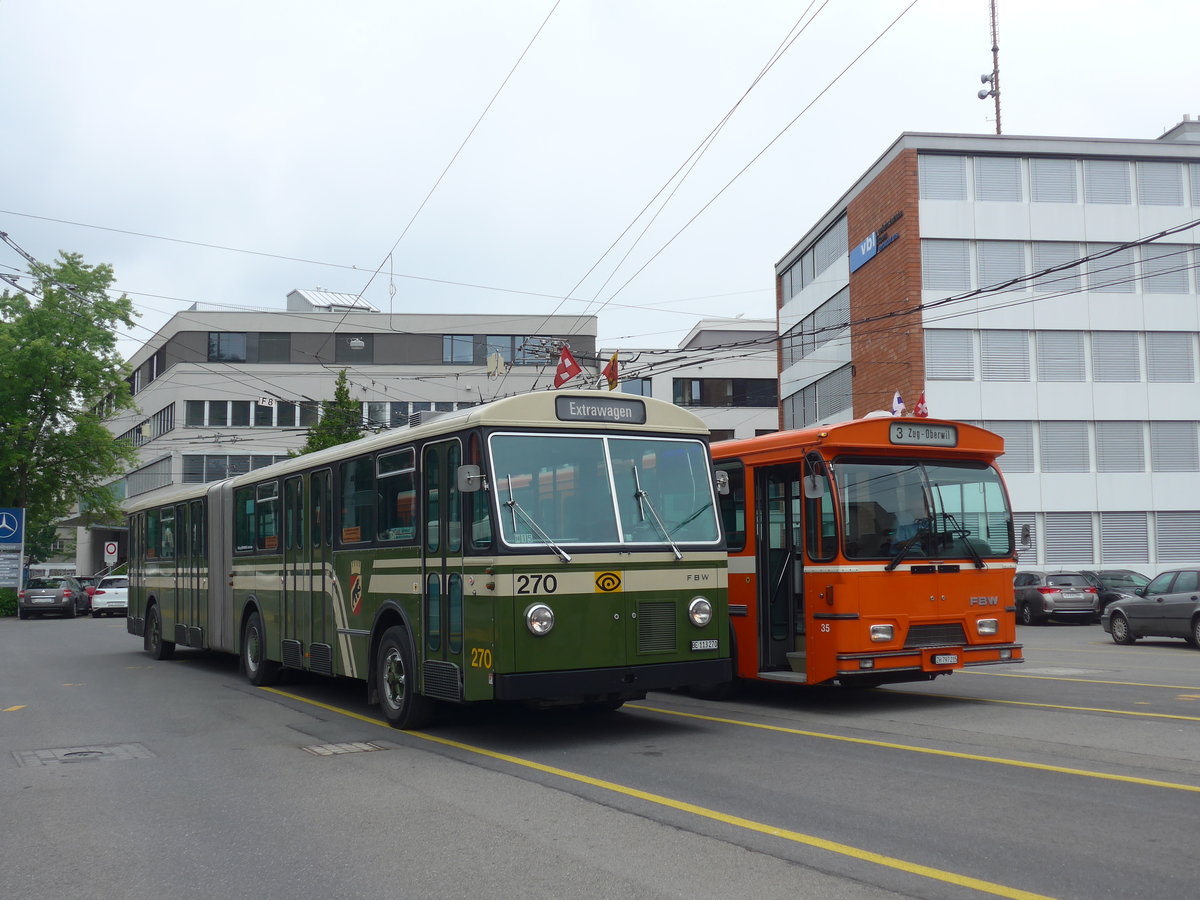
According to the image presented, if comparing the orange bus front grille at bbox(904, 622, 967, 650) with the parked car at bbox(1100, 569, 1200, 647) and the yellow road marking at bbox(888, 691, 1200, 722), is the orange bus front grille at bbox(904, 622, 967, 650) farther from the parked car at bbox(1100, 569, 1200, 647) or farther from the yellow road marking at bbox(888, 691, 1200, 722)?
the parked car at bbox(1100, 569, 1200, 647)

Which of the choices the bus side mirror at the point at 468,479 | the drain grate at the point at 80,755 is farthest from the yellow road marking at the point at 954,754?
the drain grate at the point at 80,755

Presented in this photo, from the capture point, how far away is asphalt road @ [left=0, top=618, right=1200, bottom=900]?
5.72m

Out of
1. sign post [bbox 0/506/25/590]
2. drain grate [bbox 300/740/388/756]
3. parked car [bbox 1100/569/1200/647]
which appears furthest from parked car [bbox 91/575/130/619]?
drain grate [bbox 300/740/388/756]

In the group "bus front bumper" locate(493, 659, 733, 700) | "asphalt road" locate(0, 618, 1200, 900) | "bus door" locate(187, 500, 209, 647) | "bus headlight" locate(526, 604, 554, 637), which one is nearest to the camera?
"asphalt road" locate(0, 618, 1200, 900)

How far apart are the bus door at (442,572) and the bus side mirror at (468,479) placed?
0.49 m

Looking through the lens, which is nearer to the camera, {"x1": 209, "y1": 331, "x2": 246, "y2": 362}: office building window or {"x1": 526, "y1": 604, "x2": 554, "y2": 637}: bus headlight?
{"x1": 526, "y1": 604, "x2": 554, "y2": 637}: bus headlight

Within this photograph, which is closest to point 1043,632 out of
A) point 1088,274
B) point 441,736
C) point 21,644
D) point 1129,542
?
point 1129,542

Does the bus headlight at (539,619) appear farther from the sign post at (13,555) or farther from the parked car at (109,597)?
the sign post at (13,555)

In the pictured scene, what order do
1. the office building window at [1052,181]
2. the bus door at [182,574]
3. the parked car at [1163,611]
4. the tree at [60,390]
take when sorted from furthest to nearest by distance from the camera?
the tree at [60,390], the office building window at [1052,181], the parked car at [1163,611], the bus door at [182,574]

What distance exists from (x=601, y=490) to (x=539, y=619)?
1294 mm

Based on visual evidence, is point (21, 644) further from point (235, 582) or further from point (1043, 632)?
point (1043, 632)

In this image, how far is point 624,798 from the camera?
7.56 m

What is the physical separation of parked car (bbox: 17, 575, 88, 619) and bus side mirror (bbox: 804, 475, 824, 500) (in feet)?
129

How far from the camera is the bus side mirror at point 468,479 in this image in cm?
938
